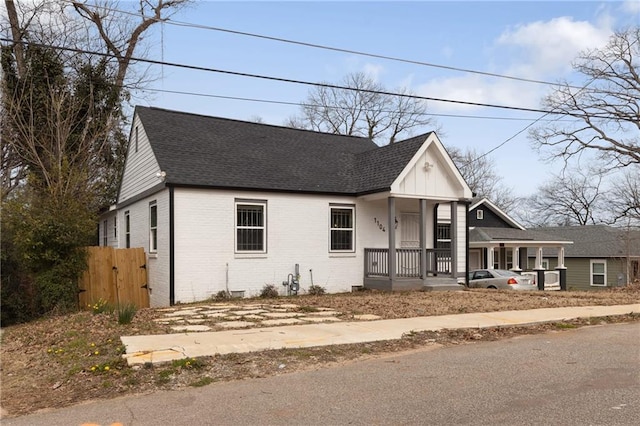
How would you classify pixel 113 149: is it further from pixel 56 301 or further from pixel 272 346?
pixel 272 346

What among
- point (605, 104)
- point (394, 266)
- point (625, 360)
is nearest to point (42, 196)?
point (394, 266)

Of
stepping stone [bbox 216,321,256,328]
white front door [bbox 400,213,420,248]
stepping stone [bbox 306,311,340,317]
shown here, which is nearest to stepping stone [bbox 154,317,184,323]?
stepping stone [bbox 216,321,256,328]

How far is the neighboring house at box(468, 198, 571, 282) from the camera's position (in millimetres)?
31781

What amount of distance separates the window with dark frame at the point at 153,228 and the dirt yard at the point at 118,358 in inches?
196

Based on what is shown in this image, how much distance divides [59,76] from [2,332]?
12991mm

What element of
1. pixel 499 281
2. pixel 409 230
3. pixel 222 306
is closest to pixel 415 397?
pixel 222 306

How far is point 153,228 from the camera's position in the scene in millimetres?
17156

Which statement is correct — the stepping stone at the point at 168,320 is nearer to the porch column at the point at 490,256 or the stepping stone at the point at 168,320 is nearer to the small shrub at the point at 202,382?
the small shrub at the point at 202,382

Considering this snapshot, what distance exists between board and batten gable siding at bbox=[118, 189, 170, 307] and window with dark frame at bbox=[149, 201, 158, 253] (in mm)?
170

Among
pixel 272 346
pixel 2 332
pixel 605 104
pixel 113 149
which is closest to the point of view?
pixel 272 346

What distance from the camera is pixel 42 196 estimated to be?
1702 cm

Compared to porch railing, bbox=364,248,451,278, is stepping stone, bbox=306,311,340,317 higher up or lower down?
lower down

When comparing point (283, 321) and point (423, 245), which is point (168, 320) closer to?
point (283, 321)

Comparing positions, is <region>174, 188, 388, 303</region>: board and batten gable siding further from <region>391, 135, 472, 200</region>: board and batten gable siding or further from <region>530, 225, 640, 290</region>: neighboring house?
<region>530, 225, 640, 290</region>: neighboring house
